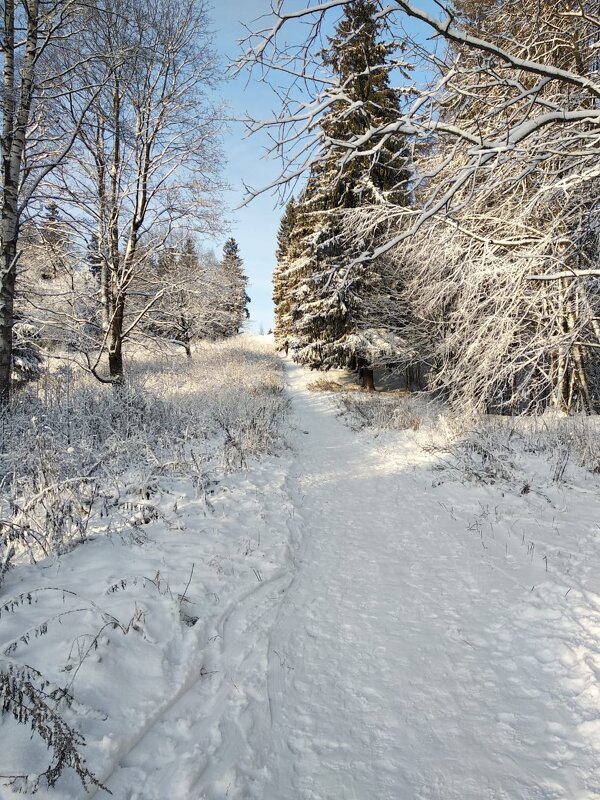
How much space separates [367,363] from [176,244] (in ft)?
35.4

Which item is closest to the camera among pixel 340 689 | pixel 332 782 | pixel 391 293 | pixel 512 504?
pixel 332 782

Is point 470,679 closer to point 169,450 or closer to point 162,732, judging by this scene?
point 162,732

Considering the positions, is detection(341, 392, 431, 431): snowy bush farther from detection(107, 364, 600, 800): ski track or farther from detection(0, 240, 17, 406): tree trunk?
detection(0, 240, 17, 406): tree trunk

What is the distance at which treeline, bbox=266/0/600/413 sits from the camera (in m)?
2.76

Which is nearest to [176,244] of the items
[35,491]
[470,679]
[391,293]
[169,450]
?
[169,450]

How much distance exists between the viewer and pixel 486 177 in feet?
17.6

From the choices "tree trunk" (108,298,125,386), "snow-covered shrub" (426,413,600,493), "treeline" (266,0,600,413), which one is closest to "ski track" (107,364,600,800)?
"snow-covered shrub" (426,413,600,493)

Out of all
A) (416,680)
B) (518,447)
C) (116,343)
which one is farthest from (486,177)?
(116,343)

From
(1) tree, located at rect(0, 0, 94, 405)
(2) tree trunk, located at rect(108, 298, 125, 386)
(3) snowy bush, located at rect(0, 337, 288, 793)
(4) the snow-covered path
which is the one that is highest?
(1) tree, located at rect(0, 0, 94, 405)

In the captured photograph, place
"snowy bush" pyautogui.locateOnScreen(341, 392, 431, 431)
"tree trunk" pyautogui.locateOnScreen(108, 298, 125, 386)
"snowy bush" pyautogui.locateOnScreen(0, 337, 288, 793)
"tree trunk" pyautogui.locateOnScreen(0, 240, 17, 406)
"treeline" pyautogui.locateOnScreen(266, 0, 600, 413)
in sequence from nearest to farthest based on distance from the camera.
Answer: "snowy bush" pyautogui.locateOnScreen(0, 337, 288, 793) < "treeline" pyautogui.locateOnScreen(266, 0, 600, 413) < "tree trunk" pyautogui.locateOnScreen(0, 240, 17, 406) < "tree trunk" pyautogui.locateOnScreen(108, 298, 125, 386) < "snowy bush" pyautogui.locateOnScreen(341, 392, 431, 431)

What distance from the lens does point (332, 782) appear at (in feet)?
5.90

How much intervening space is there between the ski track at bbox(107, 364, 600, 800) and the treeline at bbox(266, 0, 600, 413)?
261cm

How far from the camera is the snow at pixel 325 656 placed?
1.79 metres

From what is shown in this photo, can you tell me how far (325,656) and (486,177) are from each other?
6.08 m
